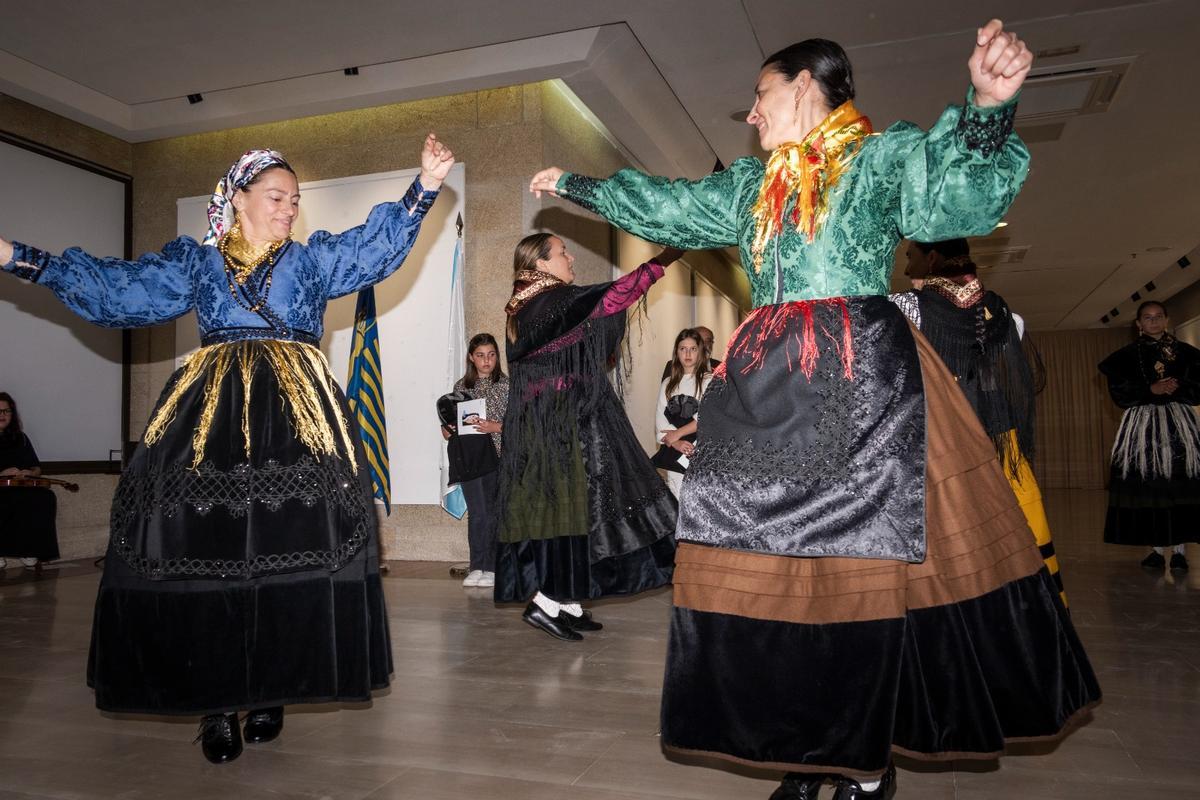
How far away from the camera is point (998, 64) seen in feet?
4.52

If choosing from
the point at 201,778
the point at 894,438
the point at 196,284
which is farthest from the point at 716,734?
the point at 196,284

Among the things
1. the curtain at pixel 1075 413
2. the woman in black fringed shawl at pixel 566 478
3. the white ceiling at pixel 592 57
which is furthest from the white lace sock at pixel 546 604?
the curtain at pixel 1075 413

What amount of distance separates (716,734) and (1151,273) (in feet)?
45.0

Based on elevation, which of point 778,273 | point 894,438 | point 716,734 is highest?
point 778,273

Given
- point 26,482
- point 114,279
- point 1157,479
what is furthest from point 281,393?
point 1157,479

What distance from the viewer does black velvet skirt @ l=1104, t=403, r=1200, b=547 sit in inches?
222

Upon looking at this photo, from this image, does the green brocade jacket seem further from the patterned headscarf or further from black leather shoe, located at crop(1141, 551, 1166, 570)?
black leather shoe, located at crop(1141, 551, 1166, 570)

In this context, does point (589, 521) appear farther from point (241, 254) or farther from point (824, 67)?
point (824, 67)

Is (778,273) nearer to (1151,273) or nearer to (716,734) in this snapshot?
(716,734)

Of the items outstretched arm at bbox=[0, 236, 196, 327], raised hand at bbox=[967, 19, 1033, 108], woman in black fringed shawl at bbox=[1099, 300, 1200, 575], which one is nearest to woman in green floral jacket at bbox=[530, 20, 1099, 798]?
raised hand at bbox=[967, 19, 1033, 108]

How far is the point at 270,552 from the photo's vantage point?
216cm

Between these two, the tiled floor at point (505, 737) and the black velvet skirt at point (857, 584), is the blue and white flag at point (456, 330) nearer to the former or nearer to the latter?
the tiled floor at point (505, 737)

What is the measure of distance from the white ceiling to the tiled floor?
366cm

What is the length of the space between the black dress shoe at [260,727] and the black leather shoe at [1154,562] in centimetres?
541
